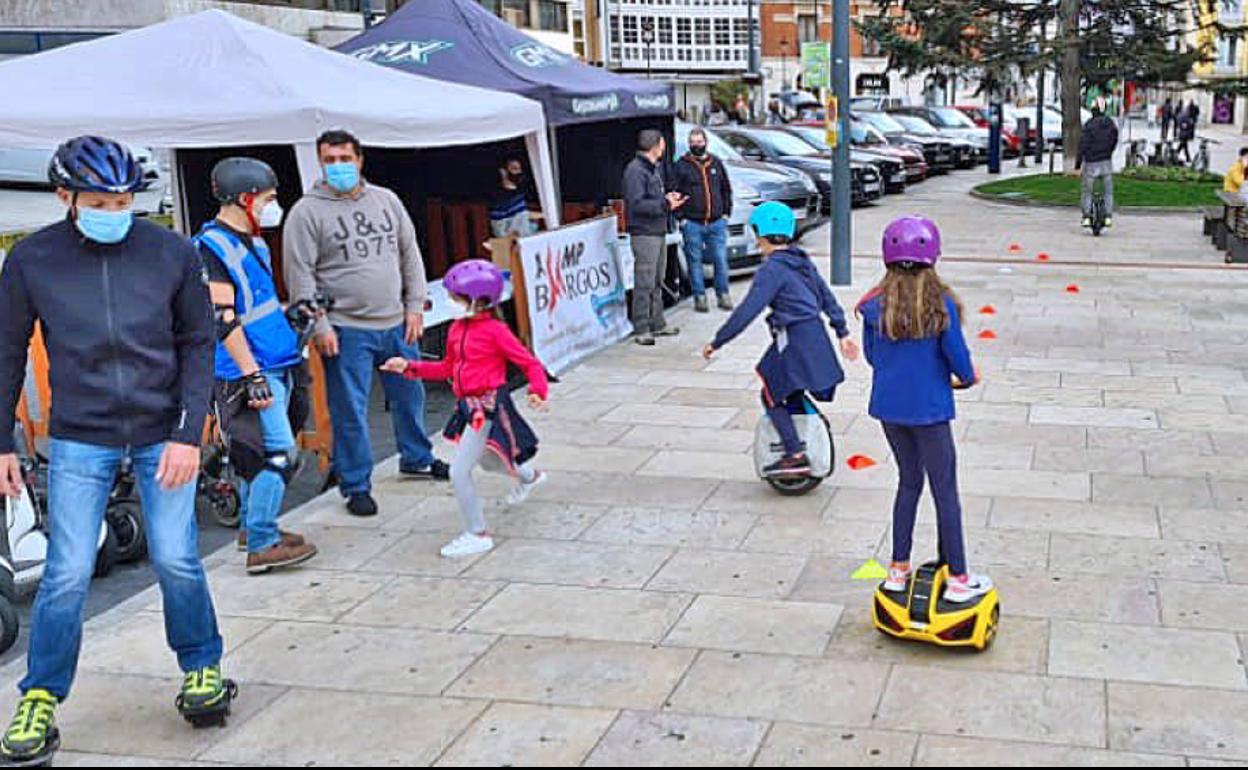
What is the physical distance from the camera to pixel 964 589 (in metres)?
5.16

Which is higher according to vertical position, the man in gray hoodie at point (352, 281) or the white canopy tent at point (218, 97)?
the white canopy tent at point (218, 97)

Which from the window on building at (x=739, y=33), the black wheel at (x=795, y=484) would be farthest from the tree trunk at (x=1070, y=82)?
the window on building at (x=739, y=33)

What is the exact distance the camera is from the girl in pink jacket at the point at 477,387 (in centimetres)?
650

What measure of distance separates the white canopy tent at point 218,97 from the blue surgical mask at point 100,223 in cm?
451

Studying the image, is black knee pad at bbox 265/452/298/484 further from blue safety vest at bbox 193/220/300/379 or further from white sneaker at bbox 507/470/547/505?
white sneaker at bbox 507/470/547/505

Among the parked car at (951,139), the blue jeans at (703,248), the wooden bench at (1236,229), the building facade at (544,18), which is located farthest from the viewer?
the building facade at (544,18)

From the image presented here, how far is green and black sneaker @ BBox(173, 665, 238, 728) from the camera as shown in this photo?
460cm

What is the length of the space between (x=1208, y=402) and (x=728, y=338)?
13.8 ft

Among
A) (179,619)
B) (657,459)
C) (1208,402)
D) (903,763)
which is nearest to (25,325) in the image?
(179,619)

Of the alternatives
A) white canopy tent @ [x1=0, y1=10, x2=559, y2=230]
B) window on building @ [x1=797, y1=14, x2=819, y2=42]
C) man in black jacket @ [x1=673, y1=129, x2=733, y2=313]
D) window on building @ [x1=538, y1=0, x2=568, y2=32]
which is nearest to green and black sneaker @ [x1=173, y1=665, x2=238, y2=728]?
white canopy tent @ [x1=0, y1=10, x2=559, y2=230]

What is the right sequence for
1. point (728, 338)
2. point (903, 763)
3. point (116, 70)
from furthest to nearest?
point (116, 70), point (728, 338), point (903, 763)

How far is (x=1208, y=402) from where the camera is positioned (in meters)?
9.33

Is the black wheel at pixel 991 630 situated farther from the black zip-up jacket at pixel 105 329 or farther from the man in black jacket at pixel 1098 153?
the man in black jacket at pixel 1098 153

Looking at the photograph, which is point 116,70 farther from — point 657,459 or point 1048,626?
point 1048,626
